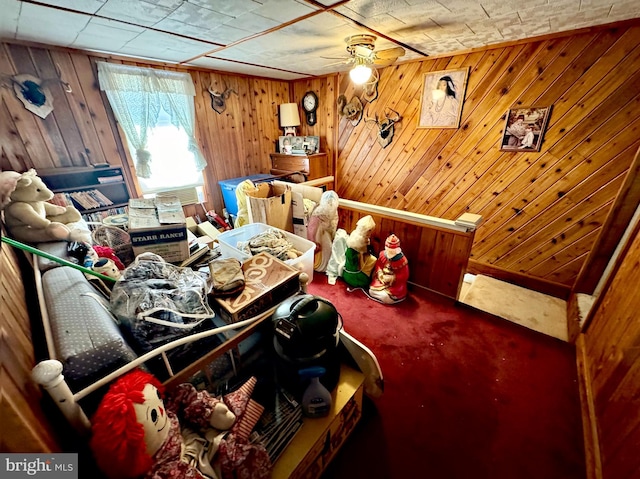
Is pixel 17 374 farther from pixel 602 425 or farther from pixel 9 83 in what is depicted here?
pixel 9 83

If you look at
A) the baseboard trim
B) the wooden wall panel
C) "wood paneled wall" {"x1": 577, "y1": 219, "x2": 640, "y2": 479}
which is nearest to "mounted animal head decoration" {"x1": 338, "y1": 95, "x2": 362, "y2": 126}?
the wooden wall panel

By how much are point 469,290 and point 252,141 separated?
3480 mm

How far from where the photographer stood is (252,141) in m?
3.78

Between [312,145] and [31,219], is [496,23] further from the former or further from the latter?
[31,219]

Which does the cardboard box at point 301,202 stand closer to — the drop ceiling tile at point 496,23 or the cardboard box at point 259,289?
the cardboard box at point 259,289

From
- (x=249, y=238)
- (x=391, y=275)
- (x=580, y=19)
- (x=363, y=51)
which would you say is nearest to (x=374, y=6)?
(x=363, y=51)

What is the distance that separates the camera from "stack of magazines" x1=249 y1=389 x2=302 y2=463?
961mm

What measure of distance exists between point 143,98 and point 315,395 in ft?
10.8

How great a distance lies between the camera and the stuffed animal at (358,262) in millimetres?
2320

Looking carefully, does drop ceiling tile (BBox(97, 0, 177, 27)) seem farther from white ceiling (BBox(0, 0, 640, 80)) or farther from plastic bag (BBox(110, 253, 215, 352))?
plastic bag (BBox(110, 253, 215, 352))

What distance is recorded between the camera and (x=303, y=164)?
3.72 m

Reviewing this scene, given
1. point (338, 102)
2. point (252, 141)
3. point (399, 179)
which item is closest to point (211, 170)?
point (252, 141)

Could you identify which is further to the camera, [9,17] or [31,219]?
[9,17]

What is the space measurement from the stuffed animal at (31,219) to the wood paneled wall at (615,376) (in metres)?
2.70
